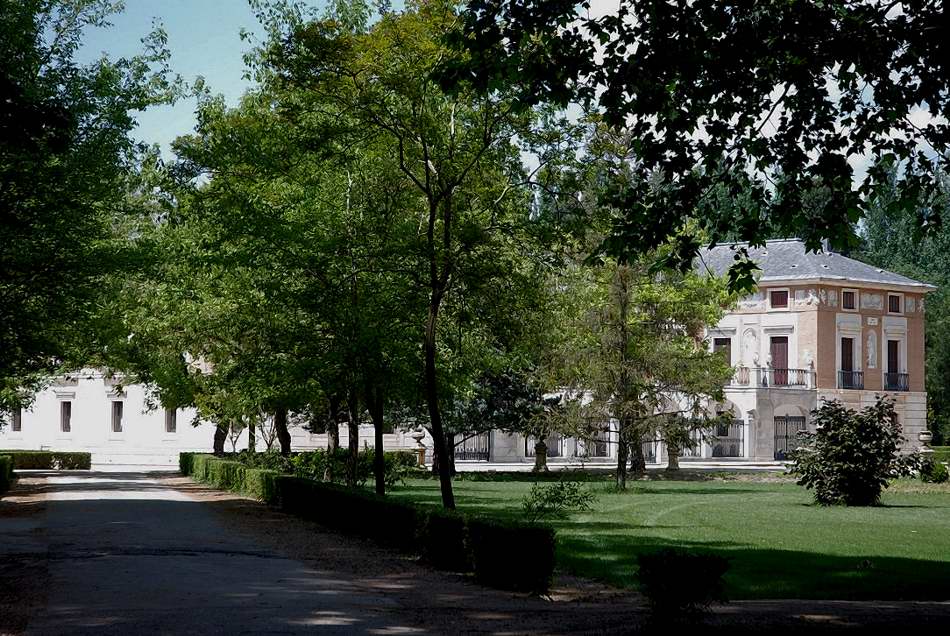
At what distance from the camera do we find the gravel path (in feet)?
33.3

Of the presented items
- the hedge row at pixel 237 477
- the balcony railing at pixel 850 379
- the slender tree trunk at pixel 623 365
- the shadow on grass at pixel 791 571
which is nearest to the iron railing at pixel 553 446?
the balcony railing at pixel 850 379

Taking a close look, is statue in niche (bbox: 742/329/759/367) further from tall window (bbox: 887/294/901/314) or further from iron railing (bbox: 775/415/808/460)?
tall window (bbox: 887/294/901/314)

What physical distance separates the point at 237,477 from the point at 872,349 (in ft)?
144

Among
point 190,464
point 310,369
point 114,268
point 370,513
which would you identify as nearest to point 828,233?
point 370,513

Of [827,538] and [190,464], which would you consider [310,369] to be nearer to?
[827,538]

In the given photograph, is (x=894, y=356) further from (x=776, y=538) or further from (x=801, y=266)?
(x=776, y=538)

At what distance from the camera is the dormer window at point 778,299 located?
208ft

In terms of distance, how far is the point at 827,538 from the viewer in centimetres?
1858

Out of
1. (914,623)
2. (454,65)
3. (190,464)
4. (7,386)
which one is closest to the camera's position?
(914,623)

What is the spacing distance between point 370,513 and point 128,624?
8.33 m

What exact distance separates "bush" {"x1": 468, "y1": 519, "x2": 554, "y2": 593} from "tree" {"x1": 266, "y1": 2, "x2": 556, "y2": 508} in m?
3.13

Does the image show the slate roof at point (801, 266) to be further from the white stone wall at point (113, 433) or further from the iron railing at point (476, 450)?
the white stone wall at point (113, 433)

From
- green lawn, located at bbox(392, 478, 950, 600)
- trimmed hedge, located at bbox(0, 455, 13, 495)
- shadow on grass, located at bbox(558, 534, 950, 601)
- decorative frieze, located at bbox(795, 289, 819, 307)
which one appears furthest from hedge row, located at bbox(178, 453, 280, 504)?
decorative frieze, located at bbox(795, 289, 819, 307)

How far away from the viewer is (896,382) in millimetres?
65938
